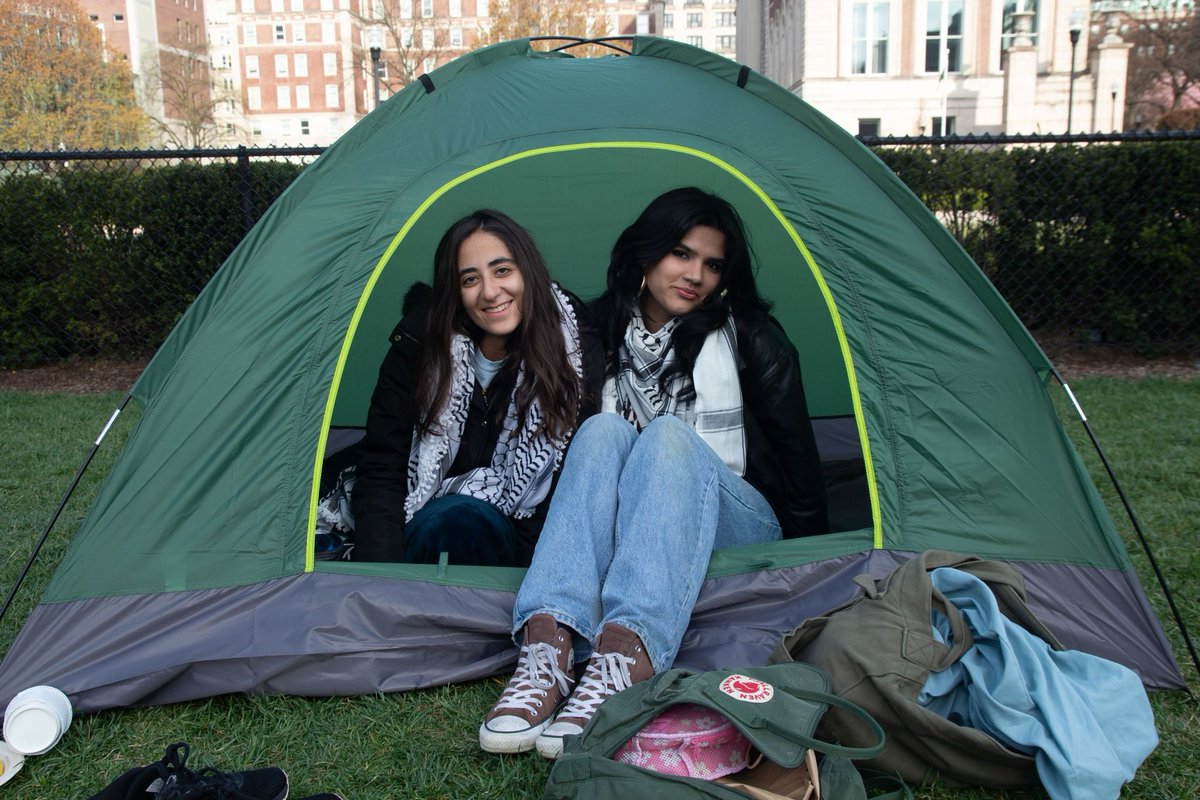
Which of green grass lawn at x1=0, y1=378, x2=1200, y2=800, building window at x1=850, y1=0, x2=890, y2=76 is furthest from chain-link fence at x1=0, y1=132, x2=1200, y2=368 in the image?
building window at x1=850, y1=0, x2=890, y2=76

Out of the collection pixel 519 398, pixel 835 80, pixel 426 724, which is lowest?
pixel 426 724

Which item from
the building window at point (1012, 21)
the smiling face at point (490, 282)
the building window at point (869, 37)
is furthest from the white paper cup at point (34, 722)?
the building window at point (1012, 21)

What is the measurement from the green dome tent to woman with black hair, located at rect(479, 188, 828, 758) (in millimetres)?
172

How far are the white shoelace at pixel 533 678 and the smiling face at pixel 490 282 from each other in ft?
2.70

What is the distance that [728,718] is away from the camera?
145cm

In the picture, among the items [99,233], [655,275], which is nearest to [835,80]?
[99,233]

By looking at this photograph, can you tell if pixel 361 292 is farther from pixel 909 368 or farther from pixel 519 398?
pixel 909 368

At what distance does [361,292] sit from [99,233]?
3990 millimetres

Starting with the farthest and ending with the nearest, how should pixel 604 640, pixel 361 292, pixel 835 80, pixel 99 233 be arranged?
pixel 835 80, pixel 99 233, pixel 361 292, pixel 604 640

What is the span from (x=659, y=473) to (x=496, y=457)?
1.92 feet

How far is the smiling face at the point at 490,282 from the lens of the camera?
Answer: 2312mm

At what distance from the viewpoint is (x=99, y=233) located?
538cm

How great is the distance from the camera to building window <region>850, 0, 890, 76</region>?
20344 mm

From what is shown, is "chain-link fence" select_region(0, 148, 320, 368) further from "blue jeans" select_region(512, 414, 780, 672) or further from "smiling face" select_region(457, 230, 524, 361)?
"blue jeans" select_region(512, 414, 780, 672)
